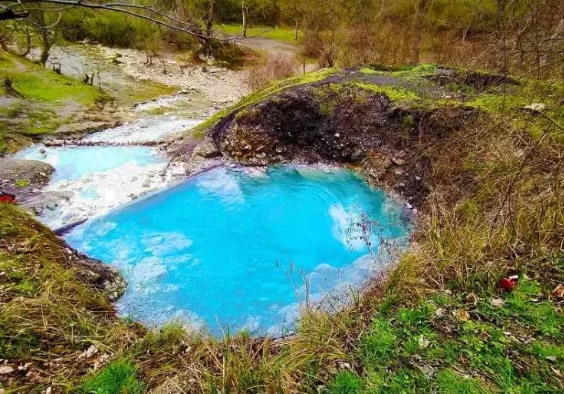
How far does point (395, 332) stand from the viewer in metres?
3.26

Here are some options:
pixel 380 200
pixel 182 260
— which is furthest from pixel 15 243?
pixel 380 200

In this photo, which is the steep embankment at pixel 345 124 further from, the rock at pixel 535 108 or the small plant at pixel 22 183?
the rock at pixel 535 108

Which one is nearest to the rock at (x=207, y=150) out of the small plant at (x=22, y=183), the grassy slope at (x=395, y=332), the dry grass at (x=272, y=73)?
the small plant at (x=22, y=183)

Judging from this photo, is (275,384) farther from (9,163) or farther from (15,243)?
(9,163)

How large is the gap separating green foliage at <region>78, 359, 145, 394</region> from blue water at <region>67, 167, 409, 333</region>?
181cm

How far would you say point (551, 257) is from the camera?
3762mm

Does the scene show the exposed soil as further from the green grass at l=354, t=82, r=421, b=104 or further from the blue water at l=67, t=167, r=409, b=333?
the blue water at l=67, t=167, r=409, b=333

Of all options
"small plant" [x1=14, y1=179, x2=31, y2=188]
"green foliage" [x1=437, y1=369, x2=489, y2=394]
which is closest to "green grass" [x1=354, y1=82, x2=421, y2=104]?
"green foliage" [x1=437, y1=369, x2=489, y2=394]

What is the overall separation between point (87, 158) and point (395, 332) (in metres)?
9.23

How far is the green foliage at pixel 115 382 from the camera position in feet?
8.75

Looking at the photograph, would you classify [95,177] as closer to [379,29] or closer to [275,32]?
[379,29]

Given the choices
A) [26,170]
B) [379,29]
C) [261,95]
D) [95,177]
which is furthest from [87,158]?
[379,29]

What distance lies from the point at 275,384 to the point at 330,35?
1589 cm

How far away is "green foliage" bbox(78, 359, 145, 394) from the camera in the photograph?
8.75ft
